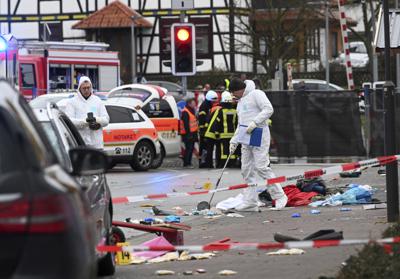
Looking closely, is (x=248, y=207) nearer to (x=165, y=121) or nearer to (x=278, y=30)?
(x=165, y=121)

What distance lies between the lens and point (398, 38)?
42.4 feet

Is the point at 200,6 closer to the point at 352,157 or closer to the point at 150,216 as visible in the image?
the point at 352,157

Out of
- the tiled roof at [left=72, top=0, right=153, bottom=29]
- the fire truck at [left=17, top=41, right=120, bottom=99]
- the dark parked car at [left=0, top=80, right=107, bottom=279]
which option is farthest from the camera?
the tiled roof at [left=72, top=0, right=153, bottom=29]

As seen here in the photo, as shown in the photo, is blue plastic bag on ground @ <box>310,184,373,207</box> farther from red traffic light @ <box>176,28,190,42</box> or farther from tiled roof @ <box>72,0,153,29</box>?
tiled roof @ <box>72,0,153,29</box>

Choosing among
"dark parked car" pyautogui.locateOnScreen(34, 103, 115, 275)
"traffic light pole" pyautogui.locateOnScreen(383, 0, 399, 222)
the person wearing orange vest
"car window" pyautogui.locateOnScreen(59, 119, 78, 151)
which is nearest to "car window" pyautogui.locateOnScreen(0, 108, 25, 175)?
"dark parked car" pyautogui.locateOnScreen(34, 103, 115, 275)

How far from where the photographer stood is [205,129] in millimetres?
25594

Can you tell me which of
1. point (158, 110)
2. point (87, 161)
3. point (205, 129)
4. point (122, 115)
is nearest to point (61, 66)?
point (158, 110)

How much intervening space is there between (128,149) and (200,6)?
1423 inches

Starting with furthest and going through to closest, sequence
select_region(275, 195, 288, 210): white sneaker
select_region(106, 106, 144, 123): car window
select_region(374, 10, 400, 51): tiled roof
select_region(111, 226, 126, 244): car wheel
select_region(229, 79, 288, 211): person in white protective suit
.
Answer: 1. select_region(106, 106, 144, 123): car window
2. select_region(275, 195, 288, 210): white sneaker
3. select_region(229, 79, 288, 211): person in white protective suit
4. select_region(374, 10, 400, 51): tiled roof
5. select_region(111, 226, 126, 244): car wheel

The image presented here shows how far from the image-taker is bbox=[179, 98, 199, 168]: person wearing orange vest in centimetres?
2633

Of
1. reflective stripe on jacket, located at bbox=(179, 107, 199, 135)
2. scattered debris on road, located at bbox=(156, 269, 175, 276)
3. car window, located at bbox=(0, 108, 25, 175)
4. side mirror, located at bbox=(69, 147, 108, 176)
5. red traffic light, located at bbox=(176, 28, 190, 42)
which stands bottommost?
scattered debris on road, located at bbox=(156, 269, 175, 276)

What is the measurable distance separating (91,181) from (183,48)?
12981 mm

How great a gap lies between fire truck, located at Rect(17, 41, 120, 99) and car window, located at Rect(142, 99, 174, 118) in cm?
780

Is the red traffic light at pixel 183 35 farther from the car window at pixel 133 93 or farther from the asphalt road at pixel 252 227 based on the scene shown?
the car window at pixel 133 93
